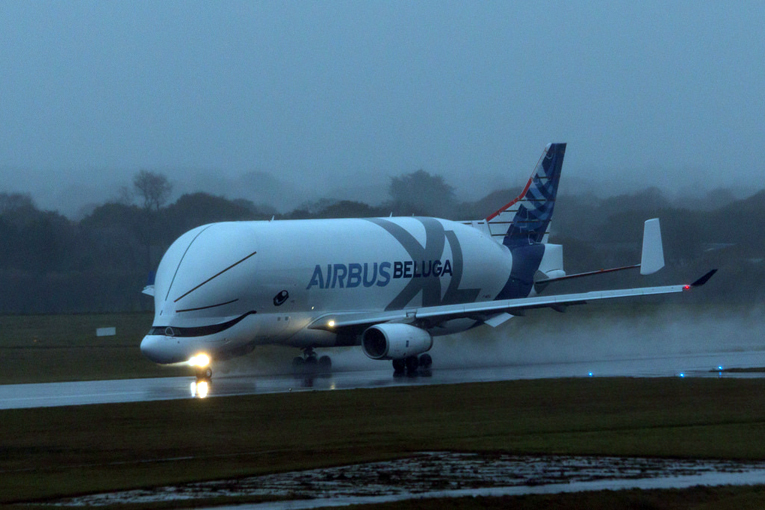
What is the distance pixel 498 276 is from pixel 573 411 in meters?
19.8

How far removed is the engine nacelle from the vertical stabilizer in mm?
10154

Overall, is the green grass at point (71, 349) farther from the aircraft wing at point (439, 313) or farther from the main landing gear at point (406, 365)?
the main landing gear at point (406, 365)

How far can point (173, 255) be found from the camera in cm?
3422

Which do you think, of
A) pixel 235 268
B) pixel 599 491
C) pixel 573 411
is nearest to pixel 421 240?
pixel 235 268

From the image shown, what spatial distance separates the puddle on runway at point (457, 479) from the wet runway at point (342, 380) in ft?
39.6

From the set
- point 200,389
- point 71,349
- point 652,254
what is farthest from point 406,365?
point 71,349

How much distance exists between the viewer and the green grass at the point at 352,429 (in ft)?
57.7

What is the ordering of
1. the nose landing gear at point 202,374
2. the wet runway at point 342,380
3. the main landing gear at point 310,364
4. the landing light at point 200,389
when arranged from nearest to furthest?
the wet runway at point 342,380
the landing light at point 200,389
the nose landing gear at point 202,374
the main landing gear at point 310,364

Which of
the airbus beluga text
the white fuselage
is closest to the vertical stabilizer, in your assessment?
the airbus beluga text

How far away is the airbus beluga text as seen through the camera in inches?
1302

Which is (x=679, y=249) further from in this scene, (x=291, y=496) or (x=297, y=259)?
(x=291, y=496)

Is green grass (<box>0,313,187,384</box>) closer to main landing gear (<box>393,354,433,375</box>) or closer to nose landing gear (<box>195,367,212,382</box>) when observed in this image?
nose landing gear (<box>195,367,212,382</box>)

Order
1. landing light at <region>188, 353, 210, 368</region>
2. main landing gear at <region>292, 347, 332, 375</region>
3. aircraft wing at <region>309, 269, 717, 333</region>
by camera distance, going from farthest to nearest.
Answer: main landing gear at <region>292, 347, 332, 375</region> < aircraft wing at <region>309, 269, 717, 333</region> < landing light at <region>188, 353, 210, 368</region>

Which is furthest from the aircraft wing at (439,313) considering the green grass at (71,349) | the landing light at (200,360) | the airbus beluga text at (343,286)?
the green grass at (71,349)
